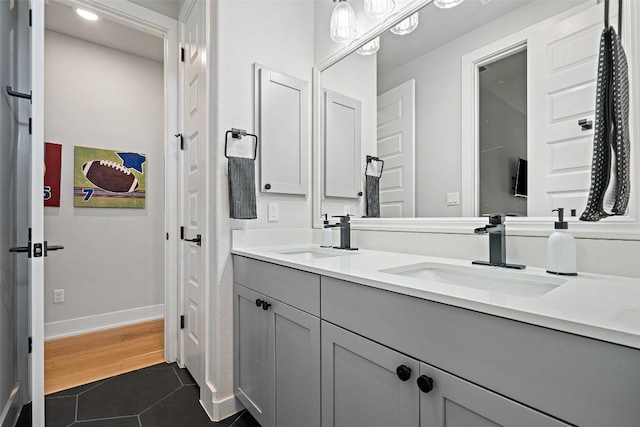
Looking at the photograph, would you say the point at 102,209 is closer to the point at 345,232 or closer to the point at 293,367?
the point at 345,232

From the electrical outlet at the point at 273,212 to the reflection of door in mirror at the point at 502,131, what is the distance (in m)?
1.11

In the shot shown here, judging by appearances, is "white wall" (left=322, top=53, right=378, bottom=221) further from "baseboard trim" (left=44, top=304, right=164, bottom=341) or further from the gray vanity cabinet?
"baseboard trim" (left=44, top=304, right=164, bottom=341)

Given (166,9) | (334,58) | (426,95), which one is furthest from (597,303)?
(166,9)

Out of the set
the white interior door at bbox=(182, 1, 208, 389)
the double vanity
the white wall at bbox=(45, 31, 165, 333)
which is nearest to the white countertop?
the double vanity

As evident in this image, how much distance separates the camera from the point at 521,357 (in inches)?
23.3

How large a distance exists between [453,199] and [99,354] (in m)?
2.75

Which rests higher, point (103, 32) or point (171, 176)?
point (103, 32)

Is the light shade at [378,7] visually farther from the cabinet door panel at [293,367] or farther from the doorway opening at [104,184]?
the doorway opening at [104,184]

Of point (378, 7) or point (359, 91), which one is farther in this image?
point (359, 91)

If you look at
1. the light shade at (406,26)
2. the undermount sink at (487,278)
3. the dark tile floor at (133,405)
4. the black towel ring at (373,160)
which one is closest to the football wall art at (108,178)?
the dark tile floor at (133,405)

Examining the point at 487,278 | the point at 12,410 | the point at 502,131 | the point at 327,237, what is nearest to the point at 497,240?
the point at 487,278

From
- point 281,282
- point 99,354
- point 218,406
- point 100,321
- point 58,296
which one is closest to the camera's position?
point 281,282

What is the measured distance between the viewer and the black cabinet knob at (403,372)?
0.77 m


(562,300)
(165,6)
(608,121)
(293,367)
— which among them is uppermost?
(165,6)
